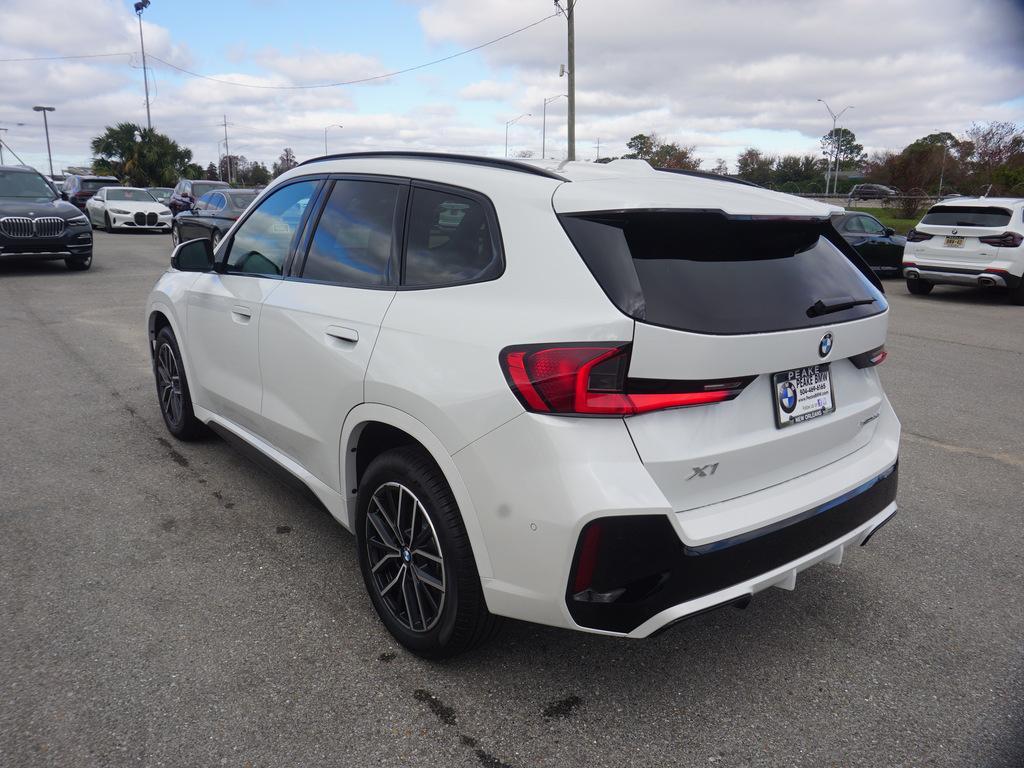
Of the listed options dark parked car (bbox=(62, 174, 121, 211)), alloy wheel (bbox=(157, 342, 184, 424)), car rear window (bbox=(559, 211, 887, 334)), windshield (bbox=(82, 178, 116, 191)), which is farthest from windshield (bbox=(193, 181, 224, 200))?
car rear window (bbox=(559, 211, 887, 334))

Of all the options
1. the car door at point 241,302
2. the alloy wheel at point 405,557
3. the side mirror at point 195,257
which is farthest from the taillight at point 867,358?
the side mirror at point 195,257

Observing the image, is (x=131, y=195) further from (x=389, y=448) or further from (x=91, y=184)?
(x=389, y=448)

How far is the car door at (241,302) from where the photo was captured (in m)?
3.69

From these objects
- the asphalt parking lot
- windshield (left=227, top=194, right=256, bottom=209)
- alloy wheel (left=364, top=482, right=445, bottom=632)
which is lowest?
the asphalt parking lot

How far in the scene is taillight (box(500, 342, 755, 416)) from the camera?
86.0 inches

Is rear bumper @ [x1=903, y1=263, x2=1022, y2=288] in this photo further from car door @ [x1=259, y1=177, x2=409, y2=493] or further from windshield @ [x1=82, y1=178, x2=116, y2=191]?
windshield @ [x1=82, y1=178, x2=116, y2=191]

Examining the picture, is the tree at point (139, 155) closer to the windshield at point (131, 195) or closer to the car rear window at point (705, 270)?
the windshield at point (131, 195)

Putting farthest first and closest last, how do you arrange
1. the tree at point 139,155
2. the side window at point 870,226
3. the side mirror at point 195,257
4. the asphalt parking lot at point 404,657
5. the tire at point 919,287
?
1. the tree at point 139,155
2. the side window at point 870,226
3. the tire at point 919,287
4. the side mirror at point 195,257
5. the asphalt parking lot at point 404,657

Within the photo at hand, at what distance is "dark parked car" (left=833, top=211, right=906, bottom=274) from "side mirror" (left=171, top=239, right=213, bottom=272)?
49.8 feet

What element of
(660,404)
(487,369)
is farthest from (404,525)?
(660,404)

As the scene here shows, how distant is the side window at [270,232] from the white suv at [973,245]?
12.7 metres

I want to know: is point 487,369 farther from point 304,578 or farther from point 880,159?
point 880,159

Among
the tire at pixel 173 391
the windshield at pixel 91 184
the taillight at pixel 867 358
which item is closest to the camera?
the taillight at pixel 867 358

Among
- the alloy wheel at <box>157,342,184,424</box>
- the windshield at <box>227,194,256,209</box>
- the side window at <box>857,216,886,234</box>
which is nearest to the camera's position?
the alloy wheel at <box>157,342,184,424</box>
